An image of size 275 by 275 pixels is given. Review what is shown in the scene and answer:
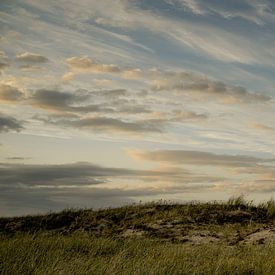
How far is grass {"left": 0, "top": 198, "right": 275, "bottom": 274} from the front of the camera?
33.8ft

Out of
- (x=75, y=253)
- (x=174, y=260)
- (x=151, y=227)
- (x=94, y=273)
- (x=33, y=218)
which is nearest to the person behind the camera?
(x=94, y=273)

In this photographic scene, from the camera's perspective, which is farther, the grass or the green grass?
the grass

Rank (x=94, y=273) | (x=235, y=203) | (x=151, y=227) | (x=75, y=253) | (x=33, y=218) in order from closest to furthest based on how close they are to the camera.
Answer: (x=94, y=273) < (x=75, y=253) < (x=151, y=227) < (x=33, y=218) < (x=235, y=203)

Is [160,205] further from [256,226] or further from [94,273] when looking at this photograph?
[94,273]

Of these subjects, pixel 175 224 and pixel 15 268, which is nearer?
pixel 15 268

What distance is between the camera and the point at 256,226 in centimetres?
1619

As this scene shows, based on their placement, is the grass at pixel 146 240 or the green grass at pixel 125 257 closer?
the green grass at pixel 125 257

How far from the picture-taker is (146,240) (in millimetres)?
13883

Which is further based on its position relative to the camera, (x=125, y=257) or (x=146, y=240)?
(x=146, y=240)

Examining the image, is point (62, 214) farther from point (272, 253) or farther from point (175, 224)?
point (272, 253)

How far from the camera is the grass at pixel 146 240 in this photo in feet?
33.8

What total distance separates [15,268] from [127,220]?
25.3 feet

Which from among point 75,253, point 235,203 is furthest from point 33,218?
point 235,203

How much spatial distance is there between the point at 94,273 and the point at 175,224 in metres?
7.16
